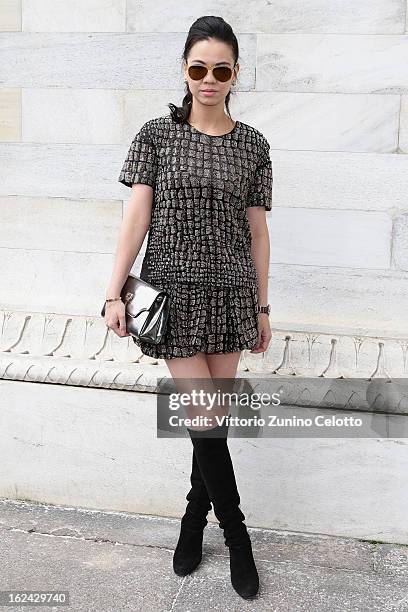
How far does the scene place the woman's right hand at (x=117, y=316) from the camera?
3018 mm

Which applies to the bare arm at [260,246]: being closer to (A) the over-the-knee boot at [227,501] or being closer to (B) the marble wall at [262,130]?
(A) the over-the-knee boot at [227,501]

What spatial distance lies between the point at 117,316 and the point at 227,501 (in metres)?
0.81

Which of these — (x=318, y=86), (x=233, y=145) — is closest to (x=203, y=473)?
(x=233, y=145)

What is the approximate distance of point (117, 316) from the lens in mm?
3021

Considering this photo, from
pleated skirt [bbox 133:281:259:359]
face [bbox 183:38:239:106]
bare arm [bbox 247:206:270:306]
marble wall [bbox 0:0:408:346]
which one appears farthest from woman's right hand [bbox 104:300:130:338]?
marble wall [bbox 0:0:408:346]

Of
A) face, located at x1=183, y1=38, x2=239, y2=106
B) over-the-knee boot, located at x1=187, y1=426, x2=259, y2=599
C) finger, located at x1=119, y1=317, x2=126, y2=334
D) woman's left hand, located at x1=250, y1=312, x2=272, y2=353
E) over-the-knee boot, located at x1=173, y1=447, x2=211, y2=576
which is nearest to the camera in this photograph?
face, located at x1=183, y1=38, x2=239, y2=106

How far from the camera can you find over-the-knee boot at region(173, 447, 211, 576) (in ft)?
11.0

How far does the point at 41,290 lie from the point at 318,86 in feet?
5.53

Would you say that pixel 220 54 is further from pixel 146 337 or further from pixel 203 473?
pixel 203 473

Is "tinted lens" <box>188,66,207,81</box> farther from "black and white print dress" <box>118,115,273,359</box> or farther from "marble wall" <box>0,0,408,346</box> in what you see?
"marble wall" <box>0,0,408,346</box>

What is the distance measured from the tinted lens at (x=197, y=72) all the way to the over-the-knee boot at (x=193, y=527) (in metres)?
1.44

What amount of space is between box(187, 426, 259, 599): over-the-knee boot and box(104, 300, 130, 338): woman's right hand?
0.49m

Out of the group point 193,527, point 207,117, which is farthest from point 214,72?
point 193,527

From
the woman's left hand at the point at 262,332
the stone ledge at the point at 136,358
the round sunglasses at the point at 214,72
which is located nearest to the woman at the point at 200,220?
the round sunglasses at the point at 214,72
